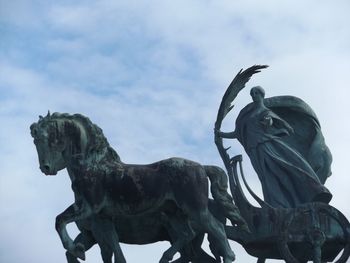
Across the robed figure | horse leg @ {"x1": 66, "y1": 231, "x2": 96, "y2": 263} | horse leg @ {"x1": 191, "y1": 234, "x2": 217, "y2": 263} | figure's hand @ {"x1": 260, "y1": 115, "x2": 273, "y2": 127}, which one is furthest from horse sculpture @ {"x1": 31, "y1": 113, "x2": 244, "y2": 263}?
figure's hand @ {"x1": 260, "y1": 115, "x2": 273, "y2": 127}

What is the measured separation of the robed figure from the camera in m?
14.0

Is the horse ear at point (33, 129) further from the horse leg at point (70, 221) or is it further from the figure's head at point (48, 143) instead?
the horse leg at point (70, 221)

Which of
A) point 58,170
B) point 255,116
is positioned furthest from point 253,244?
point 58,170

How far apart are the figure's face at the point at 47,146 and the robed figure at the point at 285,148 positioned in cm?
242

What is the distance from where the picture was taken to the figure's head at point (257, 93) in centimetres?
1434

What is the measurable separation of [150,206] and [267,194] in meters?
2.24

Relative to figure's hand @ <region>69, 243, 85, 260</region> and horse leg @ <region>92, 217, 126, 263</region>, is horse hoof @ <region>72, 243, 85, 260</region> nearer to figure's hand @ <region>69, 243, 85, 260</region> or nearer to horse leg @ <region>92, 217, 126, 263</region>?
figure's hand @ <region>69, 243, 85, 260</region>

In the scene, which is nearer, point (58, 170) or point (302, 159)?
point (58, 170)

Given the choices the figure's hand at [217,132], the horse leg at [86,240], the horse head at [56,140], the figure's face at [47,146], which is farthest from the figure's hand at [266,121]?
the figure's face at [47,146]

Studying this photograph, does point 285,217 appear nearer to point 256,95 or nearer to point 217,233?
point 217,233

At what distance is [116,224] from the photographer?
42.6 ft

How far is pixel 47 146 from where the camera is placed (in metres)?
12.7

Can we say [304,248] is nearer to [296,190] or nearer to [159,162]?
[296,190]

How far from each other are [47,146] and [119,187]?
954 millimetres
